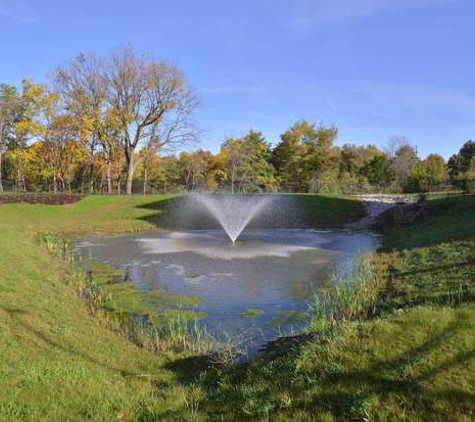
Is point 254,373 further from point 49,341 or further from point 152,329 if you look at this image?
point 49,341

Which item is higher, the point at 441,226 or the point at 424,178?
the point at 424,178

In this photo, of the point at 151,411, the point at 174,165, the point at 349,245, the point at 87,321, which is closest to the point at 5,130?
the point at 174,165

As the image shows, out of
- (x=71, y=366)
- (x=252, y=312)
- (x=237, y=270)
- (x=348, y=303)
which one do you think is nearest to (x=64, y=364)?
(x=71, y=366)

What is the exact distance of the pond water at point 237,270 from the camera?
28.7 feet

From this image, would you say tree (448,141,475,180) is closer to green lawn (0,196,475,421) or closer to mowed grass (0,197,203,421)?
green lawn (0,196,475,421)

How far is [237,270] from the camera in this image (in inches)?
523

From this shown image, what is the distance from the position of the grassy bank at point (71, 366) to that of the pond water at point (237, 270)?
1728 mm

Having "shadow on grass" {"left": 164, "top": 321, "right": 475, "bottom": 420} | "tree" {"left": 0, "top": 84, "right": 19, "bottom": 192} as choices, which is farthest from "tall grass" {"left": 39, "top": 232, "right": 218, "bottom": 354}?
"tree" {"left": 0, "top": 84, "right": 19, "bottom": 192}

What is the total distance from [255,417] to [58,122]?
45138mm

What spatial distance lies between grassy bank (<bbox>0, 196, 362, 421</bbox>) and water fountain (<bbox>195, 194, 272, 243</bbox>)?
1451cm

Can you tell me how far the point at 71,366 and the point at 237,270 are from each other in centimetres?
800

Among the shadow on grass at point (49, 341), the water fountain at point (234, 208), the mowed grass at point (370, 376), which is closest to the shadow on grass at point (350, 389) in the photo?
the mowed grass at point (370, 376)

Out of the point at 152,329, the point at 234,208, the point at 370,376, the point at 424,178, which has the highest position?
the point at 424,178

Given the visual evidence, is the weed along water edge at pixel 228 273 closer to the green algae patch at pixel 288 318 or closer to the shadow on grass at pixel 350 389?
the green algae patch at pixel 288 318
